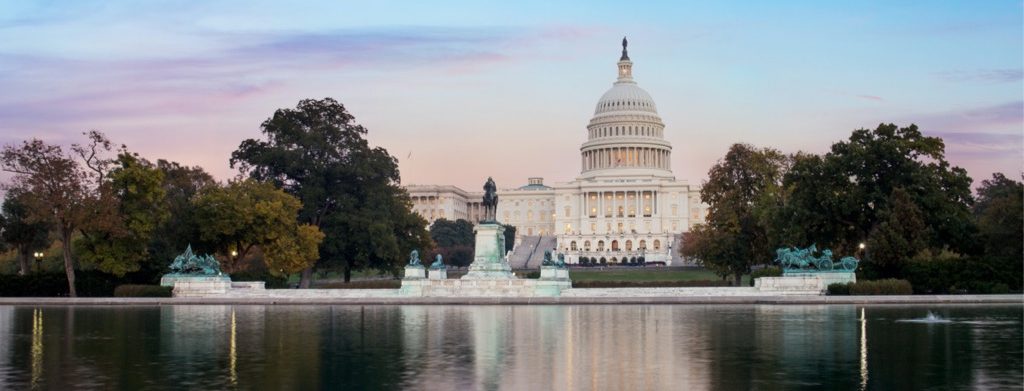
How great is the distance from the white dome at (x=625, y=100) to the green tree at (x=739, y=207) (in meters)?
122

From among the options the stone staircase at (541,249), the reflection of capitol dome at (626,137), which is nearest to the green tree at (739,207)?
the stone staircase at (541,249)

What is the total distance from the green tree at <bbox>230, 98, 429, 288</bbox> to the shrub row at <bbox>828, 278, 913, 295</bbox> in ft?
93.9

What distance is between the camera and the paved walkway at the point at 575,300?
44.8 metres

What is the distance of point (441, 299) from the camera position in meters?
48.3

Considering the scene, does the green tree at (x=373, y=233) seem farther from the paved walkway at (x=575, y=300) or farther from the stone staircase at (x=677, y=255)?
the stone staircase at (x=677, y=255)

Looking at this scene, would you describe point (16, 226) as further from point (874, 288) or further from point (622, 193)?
point (622, 193)

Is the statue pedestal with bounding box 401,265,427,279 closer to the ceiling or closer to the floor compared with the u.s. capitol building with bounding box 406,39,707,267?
closer to the floor

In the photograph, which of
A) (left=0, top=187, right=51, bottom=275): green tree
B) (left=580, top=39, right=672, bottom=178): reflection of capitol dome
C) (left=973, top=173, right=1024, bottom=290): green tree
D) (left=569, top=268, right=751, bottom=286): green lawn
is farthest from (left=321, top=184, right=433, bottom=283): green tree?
(left=580, top=39, right=672, bottom=178): reflection of capitol dome

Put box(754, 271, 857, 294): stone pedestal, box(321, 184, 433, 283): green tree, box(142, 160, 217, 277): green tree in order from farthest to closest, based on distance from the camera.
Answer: box(321, 184, 433, 283): green tree, box(142, 160, 217, 277): green tree, box(754, 271, 857, 294): stone pedestal

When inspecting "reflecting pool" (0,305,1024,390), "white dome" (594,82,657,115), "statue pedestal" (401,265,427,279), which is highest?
"white dome" (594,82,657,115)

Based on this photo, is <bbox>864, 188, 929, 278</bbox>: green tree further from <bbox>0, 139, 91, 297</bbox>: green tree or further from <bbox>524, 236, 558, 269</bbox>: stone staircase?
<bbox>524, 236, 558, 269</bbox>: stone staircase

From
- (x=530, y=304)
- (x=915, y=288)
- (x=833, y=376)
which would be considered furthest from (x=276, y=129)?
(x=833, y=376)

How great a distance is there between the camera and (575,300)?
4741cm

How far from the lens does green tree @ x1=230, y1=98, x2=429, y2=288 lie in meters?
69.0
